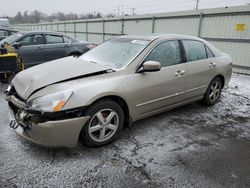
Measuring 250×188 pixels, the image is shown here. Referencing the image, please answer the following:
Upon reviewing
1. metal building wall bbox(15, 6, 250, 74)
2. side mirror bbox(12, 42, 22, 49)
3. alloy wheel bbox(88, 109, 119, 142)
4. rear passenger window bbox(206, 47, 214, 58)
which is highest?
metal building wall bbox(15, 6, 250, 74)

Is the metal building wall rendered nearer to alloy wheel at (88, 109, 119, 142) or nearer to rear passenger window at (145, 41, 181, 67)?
rear passenger window at (145, 41, 181, 67)

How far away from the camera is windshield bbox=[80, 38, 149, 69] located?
3199mm

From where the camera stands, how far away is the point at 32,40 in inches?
276

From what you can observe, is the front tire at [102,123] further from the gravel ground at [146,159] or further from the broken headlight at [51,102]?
the broken headlight at [51,102]

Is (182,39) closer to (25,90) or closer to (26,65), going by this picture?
(25,90)

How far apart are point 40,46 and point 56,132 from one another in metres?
5.50

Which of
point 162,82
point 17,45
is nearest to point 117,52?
point 162,82

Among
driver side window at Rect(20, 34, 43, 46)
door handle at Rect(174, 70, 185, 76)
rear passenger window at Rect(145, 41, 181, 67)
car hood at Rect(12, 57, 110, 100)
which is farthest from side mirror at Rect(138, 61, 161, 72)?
driver side window at Rect(20, 34, 43, 46)

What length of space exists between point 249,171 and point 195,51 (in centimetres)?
230

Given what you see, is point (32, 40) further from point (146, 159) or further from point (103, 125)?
point (146, 159)

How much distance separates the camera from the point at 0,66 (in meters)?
5.20

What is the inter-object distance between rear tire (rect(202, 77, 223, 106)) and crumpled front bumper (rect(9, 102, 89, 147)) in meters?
2.91

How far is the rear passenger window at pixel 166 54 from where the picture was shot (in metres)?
3.33

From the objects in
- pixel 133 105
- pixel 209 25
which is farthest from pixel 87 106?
pixel 209 25
